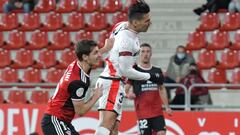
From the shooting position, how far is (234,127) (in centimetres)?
1355

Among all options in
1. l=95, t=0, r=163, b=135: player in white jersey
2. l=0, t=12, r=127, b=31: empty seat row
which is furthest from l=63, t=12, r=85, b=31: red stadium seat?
l=95, t=0, r=163, b=135: player in white jersey

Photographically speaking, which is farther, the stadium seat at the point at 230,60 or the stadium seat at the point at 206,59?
the stadium seat at the point at 206,59

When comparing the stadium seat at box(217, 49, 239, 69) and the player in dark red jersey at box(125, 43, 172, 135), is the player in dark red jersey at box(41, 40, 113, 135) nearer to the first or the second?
the player in dark red jersey at box(125, 43, 172, 135)

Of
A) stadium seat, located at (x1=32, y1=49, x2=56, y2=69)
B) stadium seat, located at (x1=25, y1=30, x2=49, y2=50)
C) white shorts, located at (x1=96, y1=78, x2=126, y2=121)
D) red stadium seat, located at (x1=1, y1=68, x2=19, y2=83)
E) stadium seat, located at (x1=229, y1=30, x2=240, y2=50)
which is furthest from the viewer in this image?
stadium seat, located at (x1=25, y1=30, x2=49, y2=50)

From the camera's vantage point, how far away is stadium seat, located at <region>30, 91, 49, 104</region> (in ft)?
48.4

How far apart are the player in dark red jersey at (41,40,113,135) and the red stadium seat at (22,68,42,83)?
26.1 ft

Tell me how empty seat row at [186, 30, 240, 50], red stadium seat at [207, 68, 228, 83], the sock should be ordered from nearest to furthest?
1. the sock
2. red stadium seat at [207, 68, 228, 83]
3. empty seat row at [186, 30, 240, 50]

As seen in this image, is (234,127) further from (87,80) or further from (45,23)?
(45,23)

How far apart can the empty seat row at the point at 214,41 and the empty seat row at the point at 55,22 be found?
5.44 feet

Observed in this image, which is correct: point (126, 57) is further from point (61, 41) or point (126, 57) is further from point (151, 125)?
point (61, 41)

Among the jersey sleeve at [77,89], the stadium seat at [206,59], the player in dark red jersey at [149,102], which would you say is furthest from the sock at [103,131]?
the stadium seat at [206,59]

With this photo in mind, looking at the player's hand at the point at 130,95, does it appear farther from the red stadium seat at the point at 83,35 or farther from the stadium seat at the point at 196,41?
the red stadium seat at the point at 83,35

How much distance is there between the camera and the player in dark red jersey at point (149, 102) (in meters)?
12.4

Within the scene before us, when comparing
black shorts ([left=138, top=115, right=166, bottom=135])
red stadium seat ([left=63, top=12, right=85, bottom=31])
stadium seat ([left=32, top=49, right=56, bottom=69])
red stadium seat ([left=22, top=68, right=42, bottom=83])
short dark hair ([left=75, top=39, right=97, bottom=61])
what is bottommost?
black shorts ([left=138, top=115, right=166, bottom=135])
